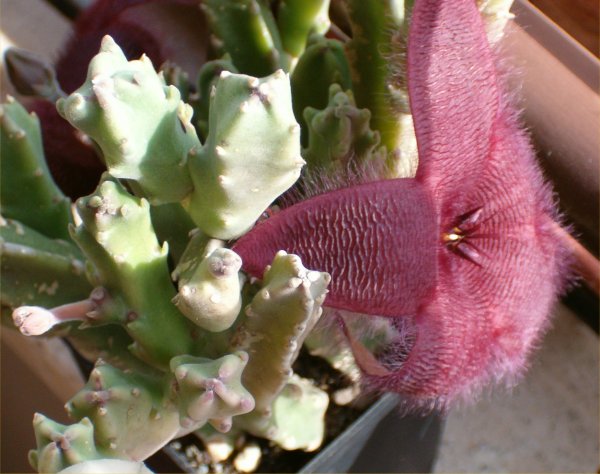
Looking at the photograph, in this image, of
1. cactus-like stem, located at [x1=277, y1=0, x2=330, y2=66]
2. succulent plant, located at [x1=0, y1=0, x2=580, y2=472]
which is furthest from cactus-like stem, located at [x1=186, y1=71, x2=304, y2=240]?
cactus-like stem, located at [x1=277, y1=0, x2=330, y2=66]

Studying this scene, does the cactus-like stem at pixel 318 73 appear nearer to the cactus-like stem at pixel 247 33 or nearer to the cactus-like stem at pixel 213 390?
the cactus-like stem at pixel 247 33

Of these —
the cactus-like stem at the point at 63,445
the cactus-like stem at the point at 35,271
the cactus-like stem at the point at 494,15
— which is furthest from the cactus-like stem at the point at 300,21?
the cactus-like stem at the point at 63,445

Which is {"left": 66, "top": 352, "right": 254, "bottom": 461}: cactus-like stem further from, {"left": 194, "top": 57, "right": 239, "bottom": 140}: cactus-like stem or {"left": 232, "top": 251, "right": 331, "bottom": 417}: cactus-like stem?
{"left": 194, "top": 57, "right": 239, "bottom": 140}: cactus-like stem

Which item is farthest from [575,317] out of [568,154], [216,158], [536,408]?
[216,158]

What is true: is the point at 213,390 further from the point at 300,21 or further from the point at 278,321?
→ the point at 300,21

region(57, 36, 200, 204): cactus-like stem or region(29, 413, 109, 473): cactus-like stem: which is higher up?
region(57, 36, 200, 204): cactus-like stem

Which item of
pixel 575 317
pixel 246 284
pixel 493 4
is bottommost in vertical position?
pixel 575 317

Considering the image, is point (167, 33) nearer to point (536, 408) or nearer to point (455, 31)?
point (455, 31)
